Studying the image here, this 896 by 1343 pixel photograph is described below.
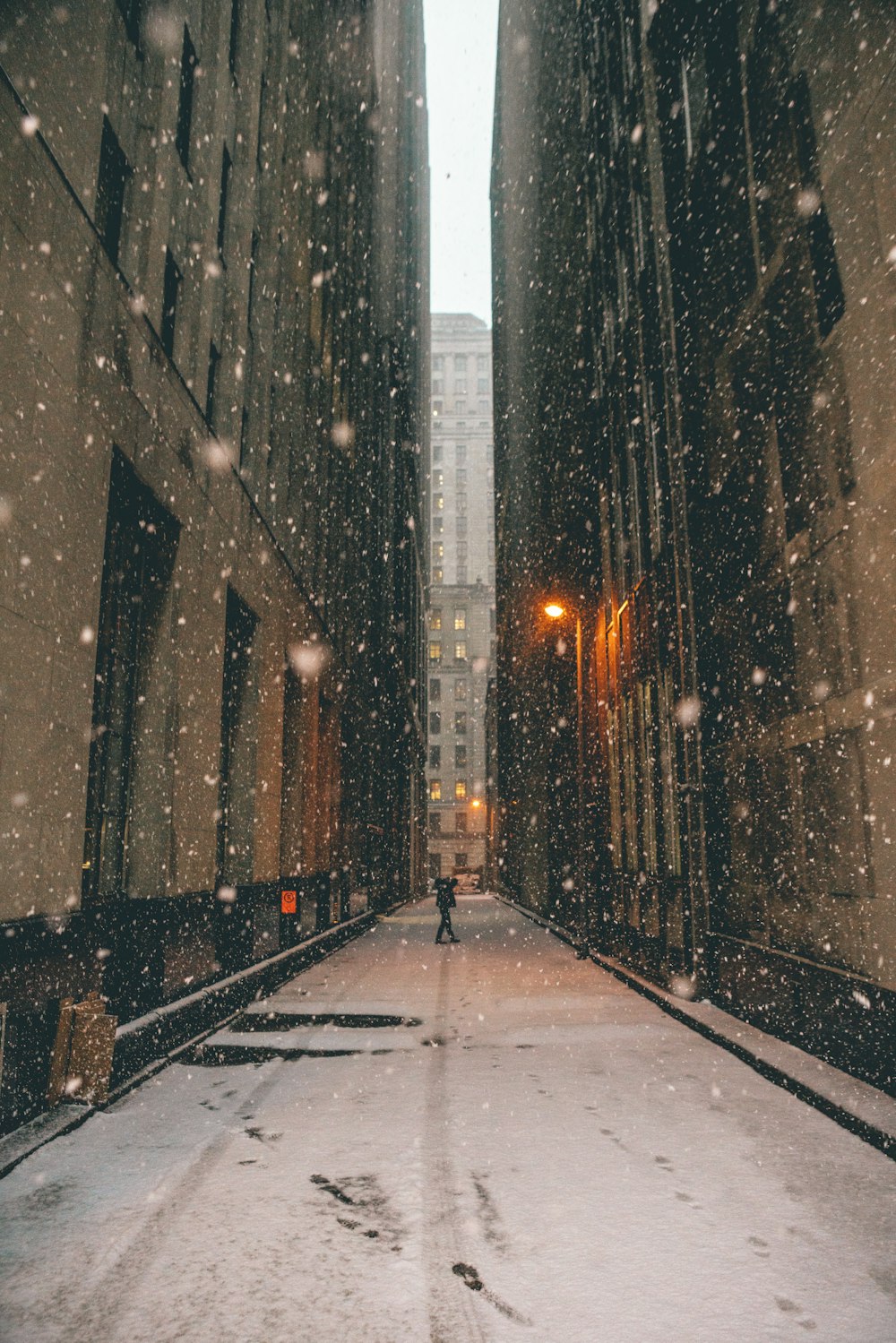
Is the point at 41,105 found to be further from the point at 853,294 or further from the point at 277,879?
the point at 277,879

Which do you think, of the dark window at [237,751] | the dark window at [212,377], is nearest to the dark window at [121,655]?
the dark window at [212,377]

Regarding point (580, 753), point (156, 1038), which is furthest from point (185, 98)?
point (580, 753)

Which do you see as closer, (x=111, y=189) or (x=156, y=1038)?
(x=156, y=1038)

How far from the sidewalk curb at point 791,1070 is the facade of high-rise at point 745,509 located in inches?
10.5

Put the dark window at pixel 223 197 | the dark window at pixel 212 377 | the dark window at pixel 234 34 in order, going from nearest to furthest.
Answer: the dark window at pixel 212 377, the dark window at pixel 223 197, the dark window at pixel 234 34

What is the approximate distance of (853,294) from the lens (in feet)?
26.9

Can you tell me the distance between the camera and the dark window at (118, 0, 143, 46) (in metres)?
11.1

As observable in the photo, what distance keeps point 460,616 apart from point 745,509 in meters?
87.3

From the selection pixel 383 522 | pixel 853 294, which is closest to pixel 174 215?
pixel 853 294

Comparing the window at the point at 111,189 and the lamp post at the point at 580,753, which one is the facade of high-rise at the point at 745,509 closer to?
the lamp post at the point at 580,753

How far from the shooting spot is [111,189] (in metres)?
10.9

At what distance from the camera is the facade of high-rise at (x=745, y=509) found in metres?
7.88

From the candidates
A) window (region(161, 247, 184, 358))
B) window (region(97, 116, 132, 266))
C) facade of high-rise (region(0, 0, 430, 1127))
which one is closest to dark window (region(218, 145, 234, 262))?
facade of high-rise (region(0, 0, 430, 1127))

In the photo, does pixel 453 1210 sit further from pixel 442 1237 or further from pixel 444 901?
pixel 444 901
